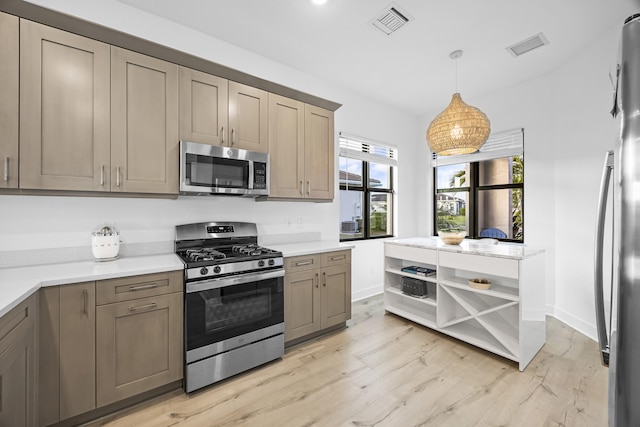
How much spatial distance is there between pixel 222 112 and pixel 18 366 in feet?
6.80

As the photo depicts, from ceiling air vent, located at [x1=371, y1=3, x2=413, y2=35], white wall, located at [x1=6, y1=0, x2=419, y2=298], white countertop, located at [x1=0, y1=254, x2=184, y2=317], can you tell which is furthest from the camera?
ceiling air vent, located at [x1=371, y1=3, x2=413, y2=35]

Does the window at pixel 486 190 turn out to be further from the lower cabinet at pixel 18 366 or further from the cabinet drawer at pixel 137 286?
the lower cabinet at pixel 18 366

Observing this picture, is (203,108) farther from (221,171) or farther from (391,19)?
(391,19)

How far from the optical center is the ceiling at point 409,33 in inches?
93.6

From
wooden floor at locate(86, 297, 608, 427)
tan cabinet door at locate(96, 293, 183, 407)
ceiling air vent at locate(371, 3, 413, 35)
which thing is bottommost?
wooden floor at locate(86, 297, 608, 427)

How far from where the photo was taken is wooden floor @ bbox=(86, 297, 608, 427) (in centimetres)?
181

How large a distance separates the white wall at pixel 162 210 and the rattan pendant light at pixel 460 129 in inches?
61.4

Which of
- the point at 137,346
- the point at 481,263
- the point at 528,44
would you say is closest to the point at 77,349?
the point at 137,346

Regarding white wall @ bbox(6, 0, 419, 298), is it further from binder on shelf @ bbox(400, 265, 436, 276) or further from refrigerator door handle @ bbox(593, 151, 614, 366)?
refrigerator door handle @ bbox(593, 151, 614, 366)

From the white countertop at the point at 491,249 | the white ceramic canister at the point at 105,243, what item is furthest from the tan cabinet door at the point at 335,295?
the white ceramic canister at the point at 105,243

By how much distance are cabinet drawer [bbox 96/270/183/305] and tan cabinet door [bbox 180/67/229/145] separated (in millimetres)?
1116

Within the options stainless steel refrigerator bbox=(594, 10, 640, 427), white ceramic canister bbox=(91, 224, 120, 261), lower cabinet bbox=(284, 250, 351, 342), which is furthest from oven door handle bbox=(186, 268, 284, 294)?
stainless steel refrigerator bbox=(594, 10, 640, 427)

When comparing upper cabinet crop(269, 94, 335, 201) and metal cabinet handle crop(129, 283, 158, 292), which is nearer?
metal cabinet handle crop(129, 283, 158, 292)

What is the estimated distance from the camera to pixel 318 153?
10.5 ft
